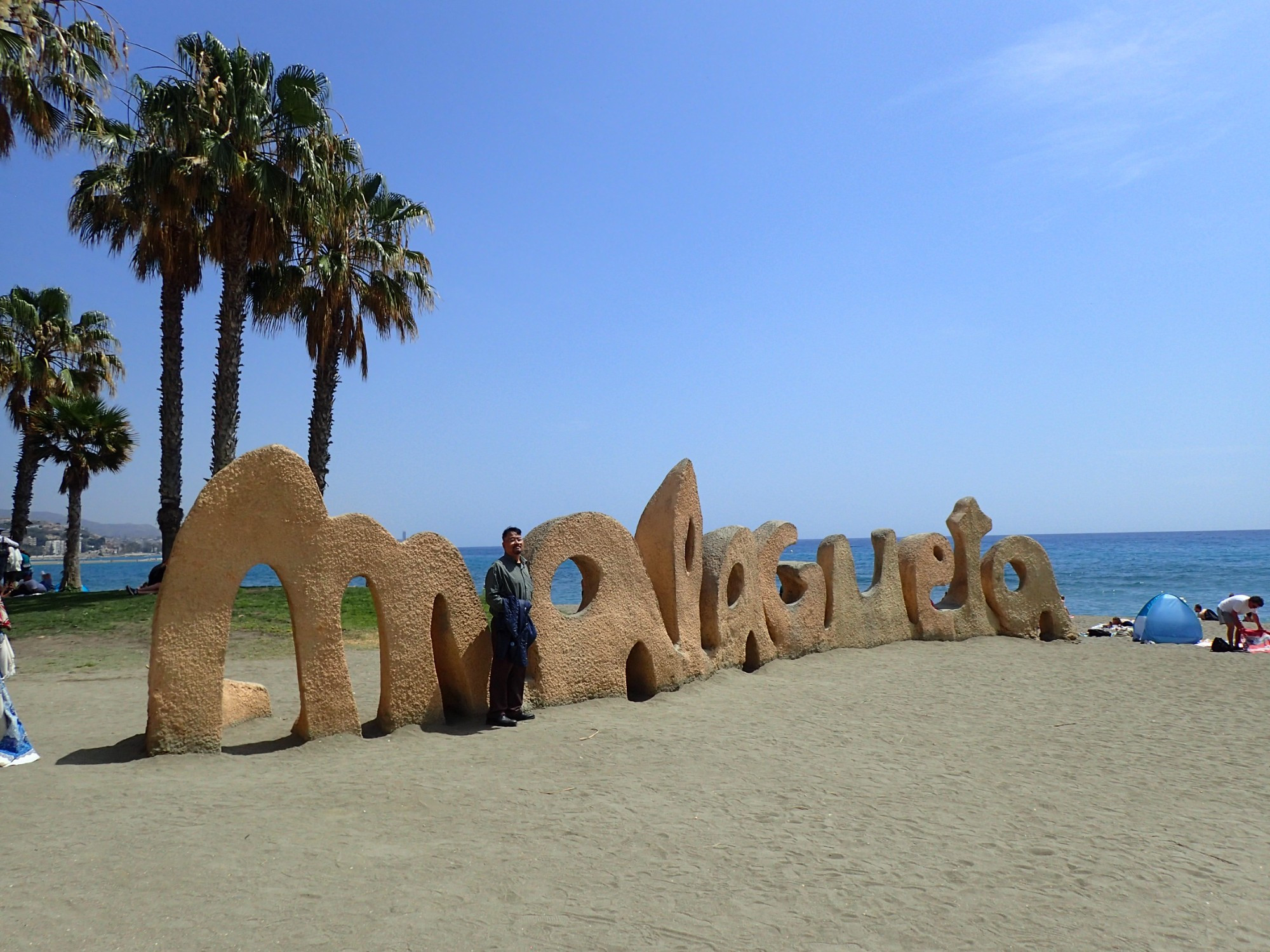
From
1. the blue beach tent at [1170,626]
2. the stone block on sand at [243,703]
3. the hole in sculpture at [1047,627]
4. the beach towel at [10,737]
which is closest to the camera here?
the beach towel at [10,737]

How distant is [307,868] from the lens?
15.0ft

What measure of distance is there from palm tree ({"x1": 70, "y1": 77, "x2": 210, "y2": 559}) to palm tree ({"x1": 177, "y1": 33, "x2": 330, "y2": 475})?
403 mm

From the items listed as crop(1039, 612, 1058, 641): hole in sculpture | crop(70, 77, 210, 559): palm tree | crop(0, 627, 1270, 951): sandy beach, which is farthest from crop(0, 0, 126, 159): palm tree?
crop(1039, 612, 1058, 641): hole in sculpture

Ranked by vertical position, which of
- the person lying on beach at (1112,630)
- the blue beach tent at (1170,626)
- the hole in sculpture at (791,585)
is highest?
the hole in sculpture at (791,585)

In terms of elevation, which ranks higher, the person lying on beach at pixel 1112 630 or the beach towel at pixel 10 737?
the beach towel at pixel 10 737

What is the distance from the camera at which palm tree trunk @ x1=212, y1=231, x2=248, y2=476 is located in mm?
16984

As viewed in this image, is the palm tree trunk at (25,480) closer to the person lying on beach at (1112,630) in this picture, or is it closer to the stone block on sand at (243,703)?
the stone block on sand at (243,703)

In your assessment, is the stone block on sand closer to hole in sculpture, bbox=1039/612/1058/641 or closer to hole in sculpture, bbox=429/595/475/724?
hole in sculpture, bbox=429/595/475/724

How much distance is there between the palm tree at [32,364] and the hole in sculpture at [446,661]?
2121 cm

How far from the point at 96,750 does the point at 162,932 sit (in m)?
3.71

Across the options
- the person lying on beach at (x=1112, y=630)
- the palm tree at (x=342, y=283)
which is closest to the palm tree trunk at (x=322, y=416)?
the palm tree at (x=342, y=283)

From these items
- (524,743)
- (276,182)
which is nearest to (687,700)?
(524,743)

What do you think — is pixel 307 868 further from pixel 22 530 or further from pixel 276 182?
pixel 22 530

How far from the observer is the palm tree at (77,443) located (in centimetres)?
2475
